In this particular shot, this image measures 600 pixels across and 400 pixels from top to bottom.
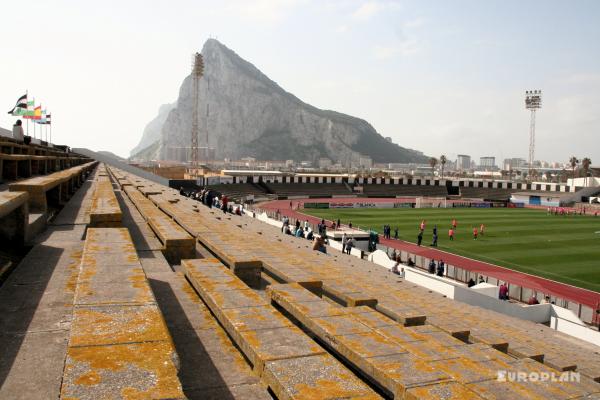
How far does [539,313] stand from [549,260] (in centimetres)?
1692

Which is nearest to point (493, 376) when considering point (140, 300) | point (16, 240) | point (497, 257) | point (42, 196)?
point (140, 300)

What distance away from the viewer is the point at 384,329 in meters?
4.44

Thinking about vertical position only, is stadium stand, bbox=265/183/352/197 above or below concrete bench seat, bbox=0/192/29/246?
below

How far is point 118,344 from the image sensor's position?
307 cm

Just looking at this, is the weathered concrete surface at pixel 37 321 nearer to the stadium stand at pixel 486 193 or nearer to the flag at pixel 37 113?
the flag at pixel 37 113

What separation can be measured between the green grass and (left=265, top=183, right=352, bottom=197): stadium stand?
24751 mm

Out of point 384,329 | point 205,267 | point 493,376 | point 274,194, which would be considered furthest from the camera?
point 274,194

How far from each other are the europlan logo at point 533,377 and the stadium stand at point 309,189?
81924 millimetres

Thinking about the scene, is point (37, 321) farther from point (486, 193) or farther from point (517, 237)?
point (486, 193)

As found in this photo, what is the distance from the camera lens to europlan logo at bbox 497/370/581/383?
12.3ft

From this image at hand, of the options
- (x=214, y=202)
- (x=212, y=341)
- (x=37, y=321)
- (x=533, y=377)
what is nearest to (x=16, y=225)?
(x=37, y=321)

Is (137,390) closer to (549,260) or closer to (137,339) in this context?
(137,339)

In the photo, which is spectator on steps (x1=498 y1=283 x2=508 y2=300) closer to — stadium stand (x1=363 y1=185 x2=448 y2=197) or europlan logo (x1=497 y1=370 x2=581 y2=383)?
europlan logo (x1=497 y1=370 x2=581 y2=383)

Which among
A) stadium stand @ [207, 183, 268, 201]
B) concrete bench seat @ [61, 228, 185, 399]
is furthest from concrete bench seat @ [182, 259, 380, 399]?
stadium stand @ [207, 183, 268, 201]
